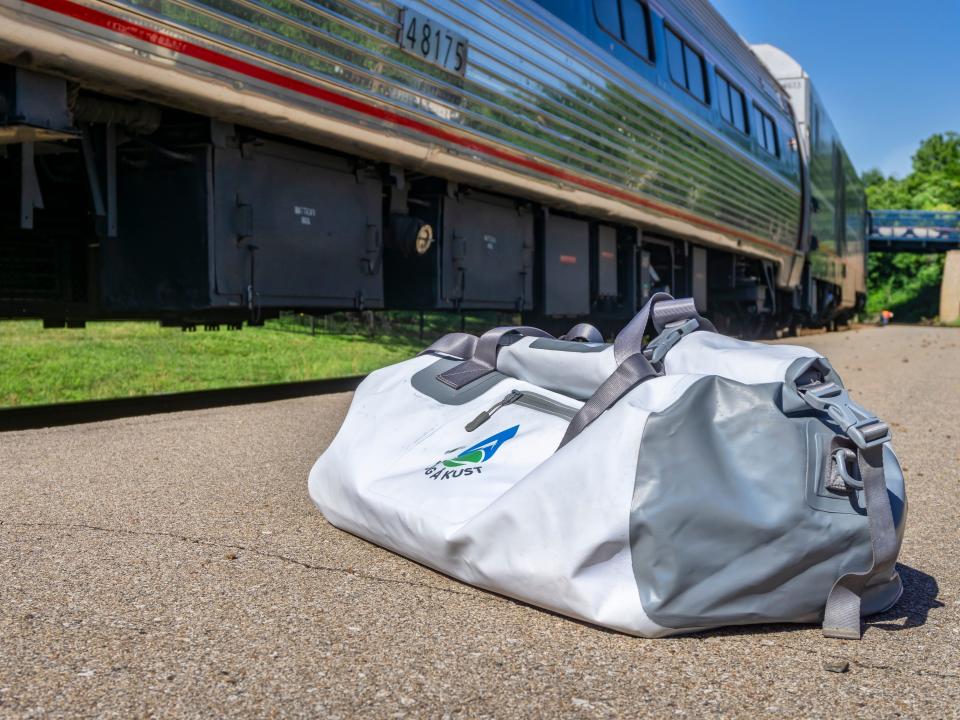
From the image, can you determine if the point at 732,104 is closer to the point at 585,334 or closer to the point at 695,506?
the point at 585,334

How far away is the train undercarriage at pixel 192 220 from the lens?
4618mm

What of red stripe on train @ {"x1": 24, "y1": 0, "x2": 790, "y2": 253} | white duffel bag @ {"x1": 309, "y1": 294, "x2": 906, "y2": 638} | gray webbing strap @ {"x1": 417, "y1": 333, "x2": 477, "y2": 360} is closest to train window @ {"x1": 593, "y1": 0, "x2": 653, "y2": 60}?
red stripe on train @ {"x1": 24, "y1": 0, "x2": 790, "y2": 253}

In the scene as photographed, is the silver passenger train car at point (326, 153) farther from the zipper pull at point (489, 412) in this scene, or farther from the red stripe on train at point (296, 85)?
the zipper pull at point (489, 412)

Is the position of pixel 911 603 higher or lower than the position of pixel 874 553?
lower

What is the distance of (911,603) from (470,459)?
1.04m

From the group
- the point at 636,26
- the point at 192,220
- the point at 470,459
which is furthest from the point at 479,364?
the point at 636,26

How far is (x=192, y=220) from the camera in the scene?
16.0ft

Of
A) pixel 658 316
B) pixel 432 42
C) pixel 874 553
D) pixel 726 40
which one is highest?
pixel 726 40

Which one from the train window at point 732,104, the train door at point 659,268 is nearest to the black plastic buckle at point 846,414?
the train door at point 659,268

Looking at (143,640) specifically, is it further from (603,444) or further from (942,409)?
(942,409)

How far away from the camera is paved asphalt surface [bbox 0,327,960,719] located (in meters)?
1.64

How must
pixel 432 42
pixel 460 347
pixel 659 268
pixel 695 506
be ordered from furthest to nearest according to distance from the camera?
pixel 659 268
pixel 432 42
pixel 460 347
pixel 695 506

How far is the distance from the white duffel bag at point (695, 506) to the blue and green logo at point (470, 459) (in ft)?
0.09

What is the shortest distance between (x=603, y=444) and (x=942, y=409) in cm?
480
